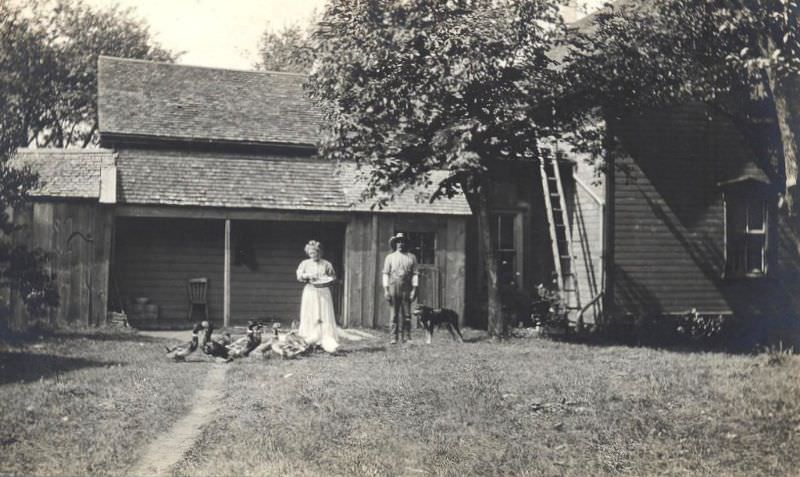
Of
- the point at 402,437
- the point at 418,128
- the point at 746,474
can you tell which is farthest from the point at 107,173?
the point at 746,474

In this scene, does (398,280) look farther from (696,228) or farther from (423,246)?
(696,228)

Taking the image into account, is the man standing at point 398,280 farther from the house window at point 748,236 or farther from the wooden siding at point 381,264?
the house window at point 748,236

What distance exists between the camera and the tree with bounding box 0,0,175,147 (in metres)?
27.6

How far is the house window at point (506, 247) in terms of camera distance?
2066 centimetres

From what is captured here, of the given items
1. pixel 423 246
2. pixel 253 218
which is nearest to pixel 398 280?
pixel 423 246

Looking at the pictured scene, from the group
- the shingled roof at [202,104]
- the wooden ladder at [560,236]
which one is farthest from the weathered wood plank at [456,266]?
the shingled roof at [202,104]

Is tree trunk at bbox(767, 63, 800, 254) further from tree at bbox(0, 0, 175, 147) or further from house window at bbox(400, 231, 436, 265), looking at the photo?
tree at bbox(0, 0, 175, 147)

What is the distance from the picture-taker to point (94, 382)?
10.3m

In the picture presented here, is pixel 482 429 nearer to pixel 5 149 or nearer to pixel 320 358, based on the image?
pixel 320 358

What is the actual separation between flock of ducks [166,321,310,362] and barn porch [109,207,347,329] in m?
6.37

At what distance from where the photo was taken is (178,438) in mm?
Answer: 8086

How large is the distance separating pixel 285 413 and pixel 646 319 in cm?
1172

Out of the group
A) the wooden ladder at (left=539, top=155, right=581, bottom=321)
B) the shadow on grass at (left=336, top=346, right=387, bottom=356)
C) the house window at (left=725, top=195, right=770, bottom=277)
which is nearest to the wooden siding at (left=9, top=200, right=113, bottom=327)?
the shadow on grass at (left=336, top=346, right=387, bottom=356)

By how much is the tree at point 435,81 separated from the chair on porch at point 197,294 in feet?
21.1
